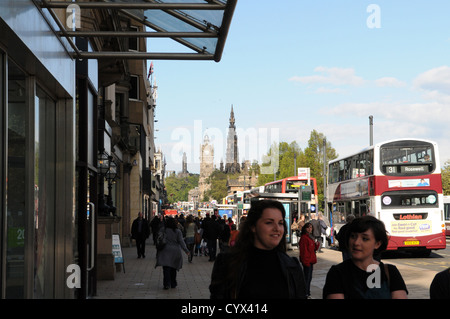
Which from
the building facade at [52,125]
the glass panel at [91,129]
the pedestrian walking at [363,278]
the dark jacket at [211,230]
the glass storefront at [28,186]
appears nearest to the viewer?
the pedestrian walking at [363,278]

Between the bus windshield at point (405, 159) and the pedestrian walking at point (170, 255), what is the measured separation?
11.6m

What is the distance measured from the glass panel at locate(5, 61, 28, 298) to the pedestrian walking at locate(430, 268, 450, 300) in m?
3.39

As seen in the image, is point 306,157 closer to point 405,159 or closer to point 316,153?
point 316,153

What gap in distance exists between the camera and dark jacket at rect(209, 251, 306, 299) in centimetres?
377

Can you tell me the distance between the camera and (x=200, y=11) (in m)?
6.77

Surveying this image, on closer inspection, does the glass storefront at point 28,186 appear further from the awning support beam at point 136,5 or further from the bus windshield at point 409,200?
the bus windshield at point 409,200

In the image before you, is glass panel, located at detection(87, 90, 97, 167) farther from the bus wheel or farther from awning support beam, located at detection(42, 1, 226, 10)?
the bus wheel

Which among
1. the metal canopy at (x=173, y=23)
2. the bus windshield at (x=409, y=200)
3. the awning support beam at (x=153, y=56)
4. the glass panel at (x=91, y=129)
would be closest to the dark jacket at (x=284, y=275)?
the metal canopy at (x=173, y=23)

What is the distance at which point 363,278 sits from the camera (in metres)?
4.21

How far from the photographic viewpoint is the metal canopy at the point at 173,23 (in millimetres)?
6184

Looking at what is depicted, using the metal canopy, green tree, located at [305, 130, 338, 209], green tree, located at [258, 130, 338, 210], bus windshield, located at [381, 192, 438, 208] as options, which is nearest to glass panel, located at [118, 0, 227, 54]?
the metal canopy
